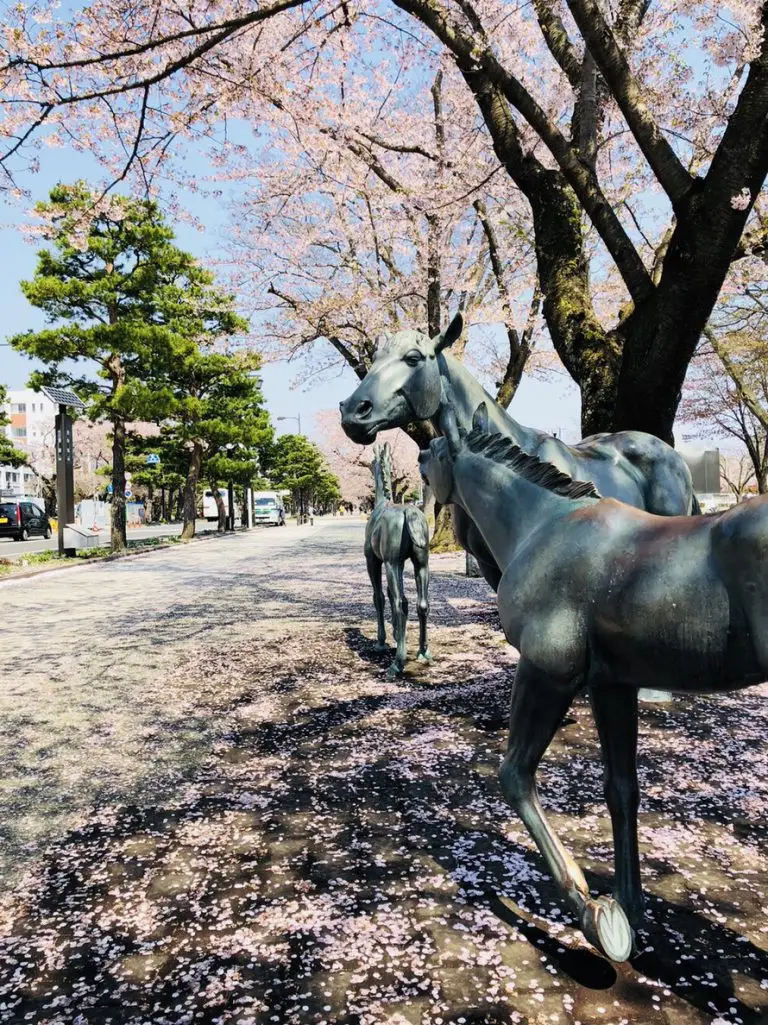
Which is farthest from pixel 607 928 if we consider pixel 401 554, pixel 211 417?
pixel 211 417

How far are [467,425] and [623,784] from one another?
2097 millimetres

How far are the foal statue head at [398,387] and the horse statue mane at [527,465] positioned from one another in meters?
0.95

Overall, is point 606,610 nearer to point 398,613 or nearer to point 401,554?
point 398,613

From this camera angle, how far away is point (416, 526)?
6598 mm

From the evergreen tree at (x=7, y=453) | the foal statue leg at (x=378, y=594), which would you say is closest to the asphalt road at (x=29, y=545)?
the evergreen tree at (x=7, y=453)

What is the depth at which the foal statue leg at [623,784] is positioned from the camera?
92.0 inches

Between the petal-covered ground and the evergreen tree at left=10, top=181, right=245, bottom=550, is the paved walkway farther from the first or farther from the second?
the evergreen tree at left=10, top=181, right=245, bottom=550

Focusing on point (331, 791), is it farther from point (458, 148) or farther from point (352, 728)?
point (458, 148)

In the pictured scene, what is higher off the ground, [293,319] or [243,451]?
[293,319]

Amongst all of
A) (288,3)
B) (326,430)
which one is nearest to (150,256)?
(288,3)

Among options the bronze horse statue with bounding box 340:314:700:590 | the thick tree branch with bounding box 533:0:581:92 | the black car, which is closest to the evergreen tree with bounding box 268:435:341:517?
the black car

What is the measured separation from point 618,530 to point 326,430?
57.9 meters

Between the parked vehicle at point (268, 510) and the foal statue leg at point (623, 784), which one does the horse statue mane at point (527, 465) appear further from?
the parked vehicle at point (268, 510)

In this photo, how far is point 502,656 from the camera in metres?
7.26
